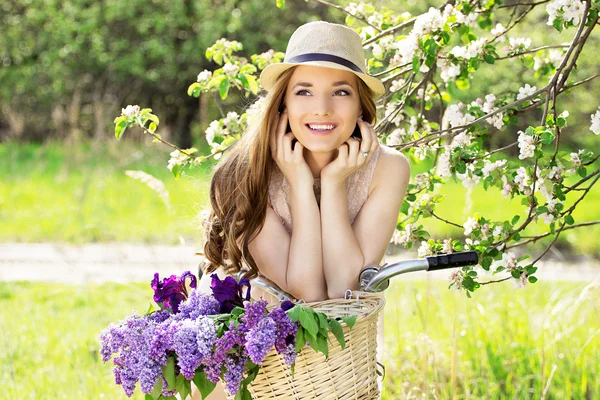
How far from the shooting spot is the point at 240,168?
2.80m

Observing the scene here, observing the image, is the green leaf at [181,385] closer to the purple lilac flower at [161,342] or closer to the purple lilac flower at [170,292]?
the purple lilac flower at [161,342]

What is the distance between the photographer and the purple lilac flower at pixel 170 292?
80.0 inches

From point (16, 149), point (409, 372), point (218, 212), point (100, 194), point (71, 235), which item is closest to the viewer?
point (218, 212)

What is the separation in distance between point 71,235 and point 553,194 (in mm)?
5037

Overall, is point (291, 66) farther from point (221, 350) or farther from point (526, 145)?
point (221, 350)

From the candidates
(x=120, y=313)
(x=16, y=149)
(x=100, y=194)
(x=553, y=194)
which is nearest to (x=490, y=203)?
(x=100, y=194)

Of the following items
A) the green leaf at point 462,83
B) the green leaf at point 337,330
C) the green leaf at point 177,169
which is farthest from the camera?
the green leaf at point 462,83

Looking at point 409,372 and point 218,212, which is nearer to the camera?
point 218,212

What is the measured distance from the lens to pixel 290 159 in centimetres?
265

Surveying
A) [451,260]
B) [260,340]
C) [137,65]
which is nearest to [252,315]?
[260,340]

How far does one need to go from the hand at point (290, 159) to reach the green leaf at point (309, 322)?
32.8 inches

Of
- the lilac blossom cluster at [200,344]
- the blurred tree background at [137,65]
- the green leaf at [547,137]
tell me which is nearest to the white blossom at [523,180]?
the green leaf at [547,137]

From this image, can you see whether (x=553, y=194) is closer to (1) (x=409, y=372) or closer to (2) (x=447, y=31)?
(2) (x=447, y=31)

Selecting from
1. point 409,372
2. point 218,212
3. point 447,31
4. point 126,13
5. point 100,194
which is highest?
point 126,13
